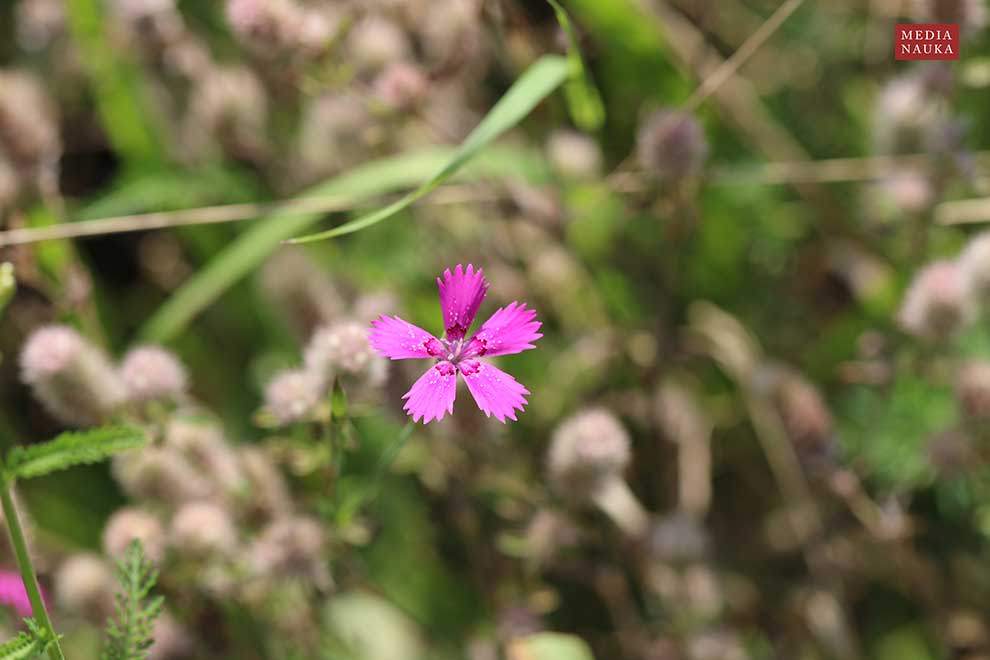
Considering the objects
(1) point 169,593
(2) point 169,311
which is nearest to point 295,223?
(2) point 169,311

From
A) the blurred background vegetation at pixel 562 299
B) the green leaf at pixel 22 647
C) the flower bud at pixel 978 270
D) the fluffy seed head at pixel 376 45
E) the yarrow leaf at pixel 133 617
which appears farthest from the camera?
the fluffy seed head at pixel 376 45

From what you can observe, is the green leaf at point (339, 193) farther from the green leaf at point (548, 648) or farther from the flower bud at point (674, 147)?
the green leaf at point (548, 648)

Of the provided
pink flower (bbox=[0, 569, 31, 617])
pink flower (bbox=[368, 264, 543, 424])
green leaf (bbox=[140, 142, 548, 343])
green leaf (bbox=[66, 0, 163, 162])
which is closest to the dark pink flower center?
pink flower (bbox=[368, 264, 543, 424])

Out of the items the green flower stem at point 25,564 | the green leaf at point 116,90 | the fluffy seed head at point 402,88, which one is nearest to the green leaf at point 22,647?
the green flower stem at point 25,564

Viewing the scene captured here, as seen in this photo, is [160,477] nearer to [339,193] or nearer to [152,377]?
[152,377]

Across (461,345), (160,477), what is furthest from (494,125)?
(160,477)

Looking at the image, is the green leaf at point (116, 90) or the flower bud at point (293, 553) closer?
the flower bud at point (293, 553)
